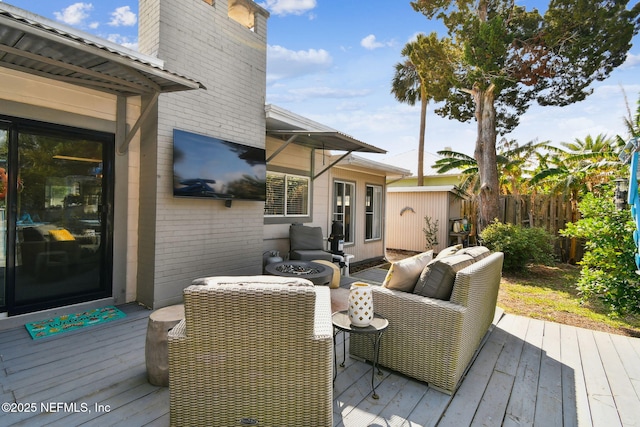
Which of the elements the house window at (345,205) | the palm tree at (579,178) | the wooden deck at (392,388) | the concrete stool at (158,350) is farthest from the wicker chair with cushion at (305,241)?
the palm tree at (579,178)

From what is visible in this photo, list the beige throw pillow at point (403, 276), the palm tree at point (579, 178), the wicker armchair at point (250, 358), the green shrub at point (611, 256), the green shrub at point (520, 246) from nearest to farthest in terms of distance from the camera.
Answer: the wicker armchair at point (250, 358)
the beige throw pillow at point (403, 276)
the green shrub at point (611, 256)
the green shrub at point (520, 246)
the palm tree at point (579, 178)

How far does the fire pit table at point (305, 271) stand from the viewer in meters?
4.49

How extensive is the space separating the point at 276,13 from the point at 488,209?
24.9ft

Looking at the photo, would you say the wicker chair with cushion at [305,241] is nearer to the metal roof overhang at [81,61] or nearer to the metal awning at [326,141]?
the metal awning at [326,141]

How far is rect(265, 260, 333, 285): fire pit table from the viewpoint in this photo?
14.7 feet

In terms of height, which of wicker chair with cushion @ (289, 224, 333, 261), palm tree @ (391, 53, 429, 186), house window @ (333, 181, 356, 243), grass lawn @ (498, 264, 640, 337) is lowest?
grass lawn @ (498, 264, 640, 337)

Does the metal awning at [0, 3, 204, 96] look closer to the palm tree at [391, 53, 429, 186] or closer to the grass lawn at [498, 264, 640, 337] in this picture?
the grass lawn at [498, 264, 640, 337]

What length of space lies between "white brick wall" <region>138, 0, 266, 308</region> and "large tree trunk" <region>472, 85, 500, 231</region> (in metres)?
6.82

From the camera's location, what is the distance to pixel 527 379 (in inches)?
115

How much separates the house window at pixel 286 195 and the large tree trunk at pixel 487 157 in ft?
17.9

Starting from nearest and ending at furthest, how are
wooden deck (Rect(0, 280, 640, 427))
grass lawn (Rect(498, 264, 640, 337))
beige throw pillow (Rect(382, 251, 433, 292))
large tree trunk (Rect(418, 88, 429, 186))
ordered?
wooden deck (Rect(0, 280, 640, 427))
beige throw pillow (Rect(382, 251, 433, 292))
grass lawn (Rect(498, 264, 640, 337))
large tree trunk (Rect(418, 88, 429, 186))

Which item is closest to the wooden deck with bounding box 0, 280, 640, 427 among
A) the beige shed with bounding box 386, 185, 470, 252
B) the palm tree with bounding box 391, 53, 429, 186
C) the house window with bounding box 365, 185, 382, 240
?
the house window with bounding box 365, 185, 382, 240

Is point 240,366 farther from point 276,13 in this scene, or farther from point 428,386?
point 276,13

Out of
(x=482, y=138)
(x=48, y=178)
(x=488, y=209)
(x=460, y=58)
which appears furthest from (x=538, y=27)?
(x=48, y=178)
